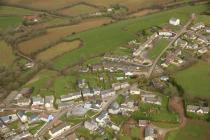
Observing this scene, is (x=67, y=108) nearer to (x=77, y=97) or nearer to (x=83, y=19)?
(x=77, y=97)

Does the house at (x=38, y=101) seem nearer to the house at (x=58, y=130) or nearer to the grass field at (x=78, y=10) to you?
the house at (x=58, y=130)

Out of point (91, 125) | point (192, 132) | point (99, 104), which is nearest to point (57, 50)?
point (99, 104)

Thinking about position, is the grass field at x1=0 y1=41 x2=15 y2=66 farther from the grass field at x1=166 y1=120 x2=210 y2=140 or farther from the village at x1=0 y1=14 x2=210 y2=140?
the grass field at x1=166 y1=120 x2=210 y2=140

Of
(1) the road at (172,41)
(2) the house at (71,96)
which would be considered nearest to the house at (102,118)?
(2) the house at (71,96)

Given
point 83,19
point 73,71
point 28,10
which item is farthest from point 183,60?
point 28,10

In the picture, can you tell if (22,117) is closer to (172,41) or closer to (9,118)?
(9,118)

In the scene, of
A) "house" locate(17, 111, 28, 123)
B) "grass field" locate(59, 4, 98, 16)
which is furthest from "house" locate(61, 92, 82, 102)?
"grass field" locate(59, 4, 98, 16)
